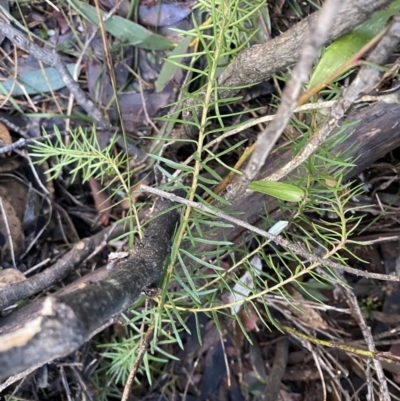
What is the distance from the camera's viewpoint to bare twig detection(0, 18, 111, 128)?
38.1 inches

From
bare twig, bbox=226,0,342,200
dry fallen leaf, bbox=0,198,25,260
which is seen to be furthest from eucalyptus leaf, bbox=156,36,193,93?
bare twig, bbox=226,0,342,200

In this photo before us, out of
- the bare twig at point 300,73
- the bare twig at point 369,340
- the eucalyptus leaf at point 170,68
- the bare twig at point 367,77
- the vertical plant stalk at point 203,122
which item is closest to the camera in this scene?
the bare twig at point 300,73

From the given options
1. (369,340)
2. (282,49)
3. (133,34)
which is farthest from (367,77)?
(133,34)

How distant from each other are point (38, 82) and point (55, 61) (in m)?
0.23

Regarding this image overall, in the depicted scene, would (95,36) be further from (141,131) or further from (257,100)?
(257,100)

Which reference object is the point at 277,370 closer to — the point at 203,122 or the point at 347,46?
the point at 203,122

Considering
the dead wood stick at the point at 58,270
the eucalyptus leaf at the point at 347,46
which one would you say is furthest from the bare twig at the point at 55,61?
the eucalyptus leaf at the point at 347,46

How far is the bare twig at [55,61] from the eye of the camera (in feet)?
3.17

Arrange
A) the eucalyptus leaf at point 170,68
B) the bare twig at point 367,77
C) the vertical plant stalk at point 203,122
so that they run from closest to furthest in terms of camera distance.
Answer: the bare twig at point 367,77 < the vertical plant stalk at point 203,122 < the eucalyptus leaf at point 170,68

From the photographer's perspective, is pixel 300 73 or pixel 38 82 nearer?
pixel 300 73

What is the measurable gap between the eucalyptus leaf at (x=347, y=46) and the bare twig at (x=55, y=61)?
688 mm

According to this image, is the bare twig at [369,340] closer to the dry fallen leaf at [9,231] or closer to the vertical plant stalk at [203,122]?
the vertical plant stalk at [203,122]

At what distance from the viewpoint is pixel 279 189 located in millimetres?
739

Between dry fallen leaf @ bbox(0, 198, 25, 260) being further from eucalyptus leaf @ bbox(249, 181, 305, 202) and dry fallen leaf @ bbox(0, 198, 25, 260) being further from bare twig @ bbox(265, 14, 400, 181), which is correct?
bare twig @ bbox(265, 14, 400, 181)
